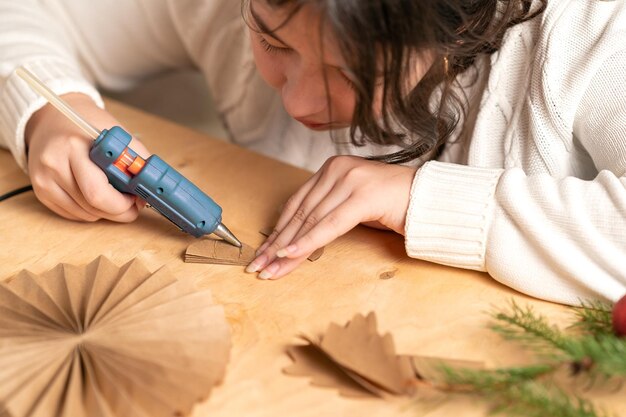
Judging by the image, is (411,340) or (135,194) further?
(135,194)

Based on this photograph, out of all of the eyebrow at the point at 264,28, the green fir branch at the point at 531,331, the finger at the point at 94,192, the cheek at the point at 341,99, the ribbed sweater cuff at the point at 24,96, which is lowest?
the green fir branch at the point at 531,331

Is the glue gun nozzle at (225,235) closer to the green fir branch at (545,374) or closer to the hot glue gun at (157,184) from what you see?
the hot glue gun at (157,184)

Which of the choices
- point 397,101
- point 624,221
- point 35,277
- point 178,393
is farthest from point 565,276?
point 35,277

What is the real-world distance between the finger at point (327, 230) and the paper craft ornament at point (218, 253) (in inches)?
2.0

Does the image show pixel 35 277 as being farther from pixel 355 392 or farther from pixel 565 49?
pixel 565 49

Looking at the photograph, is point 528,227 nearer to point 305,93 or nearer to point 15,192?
point 305,93

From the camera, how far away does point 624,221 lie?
0.72 metres

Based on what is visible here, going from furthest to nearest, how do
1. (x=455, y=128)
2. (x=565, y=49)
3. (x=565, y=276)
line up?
(x=455, y=128) < (x=565, y=49) < (x=565, y=276)

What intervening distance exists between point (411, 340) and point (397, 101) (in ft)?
0.84

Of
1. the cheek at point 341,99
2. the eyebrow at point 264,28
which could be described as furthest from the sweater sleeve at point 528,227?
the eyebrow at point 264,28

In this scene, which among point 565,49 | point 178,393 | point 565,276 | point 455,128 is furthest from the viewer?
point 455,128

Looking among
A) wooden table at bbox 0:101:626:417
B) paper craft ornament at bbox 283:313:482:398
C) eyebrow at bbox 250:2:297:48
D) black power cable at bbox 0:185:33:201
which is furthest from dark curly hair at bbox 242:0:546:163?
black power cable at bbox 0:185:33:201

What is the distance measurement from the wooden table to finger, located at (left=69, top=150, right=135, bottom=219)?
1.2 inches

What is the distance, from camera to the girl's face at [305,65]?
66 centimetres
